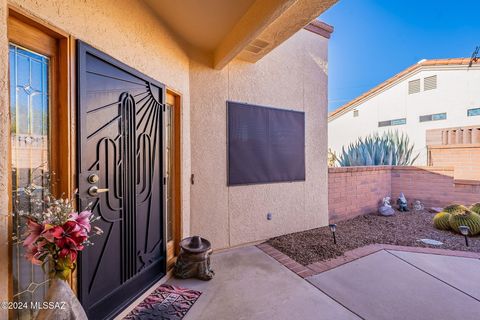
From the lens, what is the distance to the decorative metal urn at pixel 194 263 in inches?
108

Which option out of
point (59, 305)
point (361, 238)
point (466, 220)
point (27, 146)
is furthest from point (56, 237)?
point (466, 220)

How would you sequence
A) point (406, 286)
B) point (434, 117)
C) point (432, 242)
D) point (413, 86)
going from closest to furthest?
point (406, 286)
point (432, 242)
point (434, 117)
point (413, 86)

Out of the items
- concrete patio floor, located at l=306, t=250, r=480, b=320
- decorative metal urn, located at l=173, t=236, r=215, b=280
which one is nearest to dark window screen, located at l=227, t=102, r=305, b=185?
decorative metal urn, located at l=173, t=236, r=215, b=280

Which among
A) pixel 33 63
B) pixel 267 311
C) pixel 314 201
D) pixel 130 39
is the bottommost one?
pixel 267 311

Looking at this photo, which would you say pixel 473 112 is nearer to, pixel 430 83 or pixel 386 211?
pixel 430 83

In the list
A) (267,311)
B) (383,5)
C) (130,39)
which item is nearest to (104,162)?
(130,39)

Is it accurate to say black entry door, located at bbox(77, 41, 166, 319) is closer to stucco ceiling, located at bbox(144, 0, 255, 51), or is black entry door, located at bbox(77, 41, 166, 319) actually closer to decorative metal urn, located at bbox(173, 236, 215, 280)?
decorative metal urn, located at bbox(173, 236, 215, 280)

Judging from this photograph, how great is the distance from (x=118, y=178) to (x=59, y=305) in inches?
42.7

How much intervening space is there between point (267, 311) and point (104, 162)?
6.83ft

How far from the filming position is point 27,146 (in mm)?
1413

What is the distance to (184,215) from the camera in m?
3.25

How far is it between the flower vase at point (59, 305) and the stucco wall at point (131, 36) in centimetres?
134

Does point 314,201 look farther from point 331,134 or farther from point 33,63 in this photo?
point 331,134

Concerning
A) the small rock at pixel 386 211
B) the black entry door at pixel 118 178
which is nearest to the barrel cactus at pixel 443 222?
the small rock at pixel 386 211
